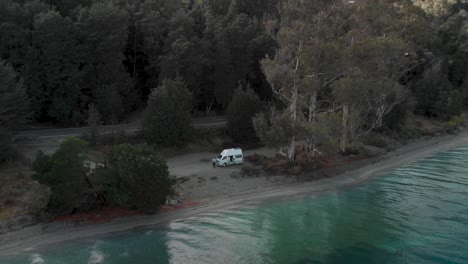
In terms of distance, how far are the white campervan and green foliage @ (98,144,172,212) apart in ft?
45.5

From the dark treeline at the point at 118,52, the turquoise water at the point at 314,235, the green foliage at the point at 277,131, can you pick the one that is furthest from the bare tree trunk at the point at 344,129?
the dark treeline at the point at 118,52

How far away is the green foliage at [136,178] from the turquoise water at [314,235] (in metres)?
2.94

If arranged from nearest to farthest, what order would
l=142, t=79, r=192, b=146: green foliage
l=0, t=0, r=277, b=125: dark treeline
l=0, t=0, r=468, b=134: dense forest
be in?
l=0, t=0, r=468, b=134: dense forest, l=142, t=79, r=192, b=146: green foliage, l=0, t=0, r=277, b=125: dark treeline

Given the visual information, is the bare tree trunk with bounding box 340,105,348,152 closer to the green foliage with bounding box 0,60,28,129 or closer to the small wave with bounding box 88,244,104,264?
the small wave with bounding box 88,244,104,264

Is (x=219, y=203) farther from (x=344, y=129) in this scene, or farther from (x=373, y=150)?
(x=373, y=150)

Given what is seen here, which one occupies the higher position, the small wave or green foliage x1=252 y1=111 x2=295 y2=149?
green foliage x1=252 y1=111 x2=295 y2=149

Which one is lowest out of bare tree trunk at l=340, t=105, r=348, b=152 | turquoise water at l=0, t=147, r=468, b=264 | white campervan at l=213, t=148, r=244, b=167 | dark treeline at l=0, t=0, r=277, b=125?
turquoise water at l=0, t=147, r=468, b=264

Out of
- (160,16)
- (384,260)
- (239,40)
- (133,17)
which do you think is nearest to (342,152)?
(239,40)

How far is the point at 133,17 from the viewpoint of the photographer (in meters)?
71.8

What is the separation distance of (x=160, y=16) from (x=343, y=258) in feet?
161

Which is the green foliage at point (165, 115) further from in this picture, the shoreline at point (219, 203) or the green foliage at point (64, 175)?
the green foliage at point (64, 175)

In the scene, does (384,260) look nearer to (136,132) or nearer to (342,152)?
(342,152)

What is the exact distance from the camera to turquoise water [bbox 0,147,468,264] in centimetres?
3366

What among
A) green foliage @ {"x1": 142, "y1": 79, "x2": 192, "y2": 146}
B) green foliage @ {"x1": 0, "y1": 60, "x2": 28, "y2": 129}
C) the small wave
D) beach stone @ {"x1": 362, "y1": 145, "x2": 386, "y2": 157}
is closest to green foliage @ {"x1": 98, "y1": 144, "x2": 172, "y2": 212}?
the small wave
